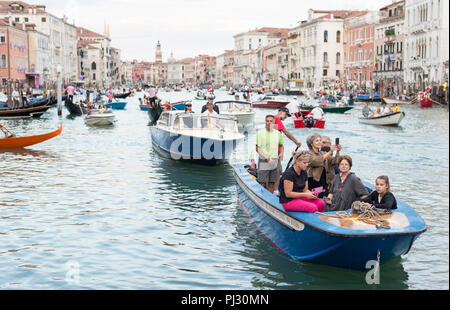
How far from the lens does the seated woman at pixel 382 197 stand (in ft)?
20.2

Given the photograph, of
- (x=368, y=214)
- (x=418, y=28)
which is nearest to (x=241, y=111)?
(x=368, y=214)

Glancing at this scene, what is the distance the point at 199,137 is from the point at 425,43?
120ft

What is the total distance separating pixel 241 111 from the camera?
24453mm

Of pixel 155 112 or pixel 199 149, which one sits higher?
pixel 155 112

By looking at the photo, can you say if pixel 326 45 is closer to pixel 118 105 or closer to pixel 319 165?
pixel 118 105

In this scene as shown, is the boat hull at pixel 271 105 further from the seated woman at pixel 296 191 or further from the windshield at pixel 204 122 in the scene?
the seated woman at pixel 296 191

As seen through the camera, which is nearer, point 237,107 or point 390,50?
point 237,107

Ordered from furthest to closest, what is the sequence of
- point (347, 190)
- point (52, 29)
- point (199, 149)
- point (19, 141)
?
point (52, 29) < point (19, 141) < point (199, 149) < point (347, 190)

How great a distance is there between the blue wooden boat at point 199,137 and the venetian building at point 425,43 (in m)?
29.0

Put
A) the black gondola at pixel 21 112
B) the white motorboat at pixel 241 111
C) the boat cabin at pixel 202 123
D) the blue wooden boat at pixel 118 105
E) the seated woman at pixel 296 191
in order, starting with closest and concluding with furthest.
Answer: the seated woman at pixel 296 191
the boat cabin at pixel 202 123
the white motorboat at pixel 241 111
the black gondola at pixel 21 112
the blue wooden boat at pixel 118 105

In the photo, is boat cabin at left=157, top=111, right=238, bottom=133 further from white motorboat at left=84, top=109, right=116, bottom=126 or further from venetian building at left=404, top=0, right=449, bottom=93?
venetian building at left=404, top=0, right=449, bottom=93

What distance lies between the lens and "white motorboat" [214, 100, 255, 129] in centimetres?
2393

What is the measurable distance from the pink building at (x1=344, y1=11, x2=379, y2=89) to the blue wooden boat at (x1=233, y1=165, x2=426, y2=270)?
55328 millimetres

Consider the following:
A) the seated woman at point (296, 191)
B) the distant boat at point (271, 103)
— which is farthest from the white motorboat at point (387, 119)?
the seated woman at point (296, 191)
